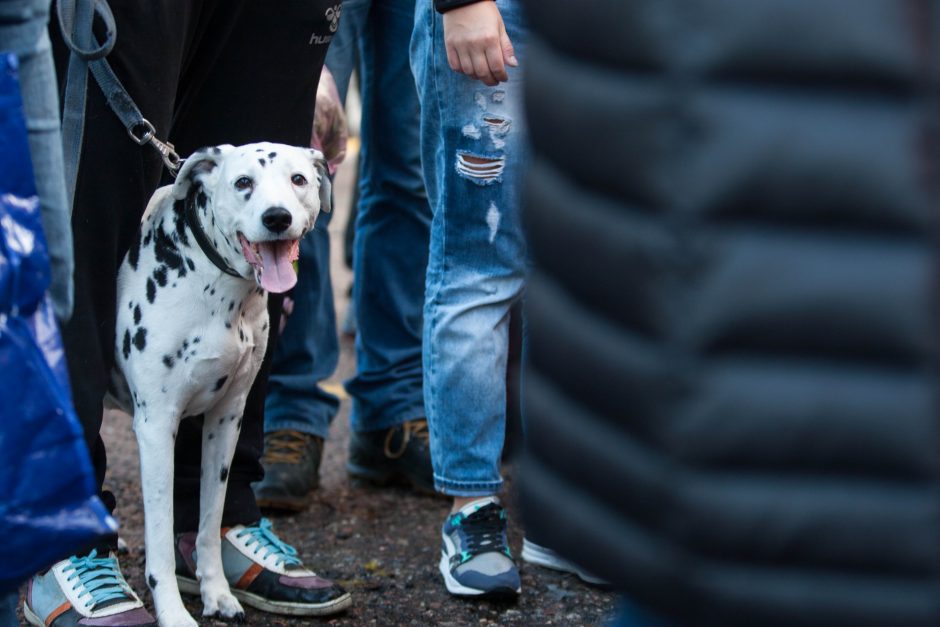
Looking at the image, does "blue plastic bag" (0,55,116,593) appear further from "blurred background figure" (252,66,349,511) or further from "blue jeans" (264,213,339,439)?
"blue jeans" (264,213,339,439)

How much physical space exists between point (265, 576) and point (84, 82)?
1.38 meters

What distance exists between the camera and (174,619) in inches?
115

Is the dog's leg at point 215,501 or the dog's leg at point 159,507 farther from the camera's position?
the dog's leg at point 215,501

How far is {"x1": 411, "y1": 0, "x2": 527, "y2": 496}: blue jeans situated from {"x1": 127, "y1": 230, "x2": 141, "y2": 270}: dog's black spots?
31.6 inches

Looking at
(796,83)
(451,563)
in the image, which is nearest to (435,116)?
(451,563)

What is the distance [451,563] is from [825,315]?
226 cm

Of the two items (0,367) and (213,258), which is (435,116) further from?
(0,367)

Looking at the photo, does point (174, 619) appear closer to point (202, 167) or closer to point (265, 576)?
point (265, 576)

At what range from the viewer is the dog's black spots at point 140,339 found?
291cm

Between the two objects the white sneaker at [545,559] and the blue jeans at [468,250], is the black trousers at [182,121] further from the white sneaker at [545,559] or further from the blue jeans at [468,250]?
the white sneaker at [545,559]

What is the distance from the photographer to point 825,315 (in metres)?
1.25

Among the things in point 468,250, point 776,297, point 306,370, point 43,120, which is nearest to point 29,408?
point 43,120

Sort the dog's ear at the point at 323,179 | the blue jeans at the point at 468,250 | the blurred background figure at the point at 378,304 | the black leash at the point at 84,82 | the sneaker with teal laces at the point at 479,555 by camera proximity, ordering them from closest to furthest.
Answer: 1. the black leash at the point at 84,82
2. the dog's ear at the point at 323,179
3. the blue jeans at the point at 468,250
4. the sneaker with teal laces at the point at 479,555
5. the blurred background figure at the point at 378,304

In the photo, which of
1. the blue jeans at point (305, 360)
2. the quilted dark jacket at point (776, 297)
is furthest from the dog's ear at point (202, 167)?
the quilted dark jacket at point (776, 297)
